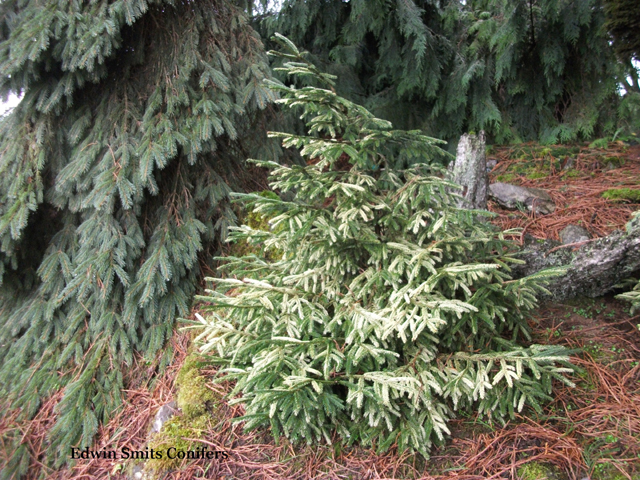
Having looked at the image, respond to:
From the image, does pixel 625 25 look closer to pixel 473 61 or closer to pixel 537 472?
pixel 473 61

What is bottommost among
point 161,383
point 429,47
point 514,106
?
point 161,383

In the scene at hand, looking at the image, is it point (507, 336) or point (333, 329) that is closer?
point (333, 329)

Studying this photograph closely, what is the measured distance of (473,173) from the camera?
10.3ft

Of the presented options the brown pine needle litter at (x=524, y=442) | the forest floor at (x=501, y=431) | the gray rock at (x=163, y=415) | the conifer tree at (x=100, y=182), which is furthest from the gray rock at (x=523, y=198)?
the gray rock at (x=163, y=415)

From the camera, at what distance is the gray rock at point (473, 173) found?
315cm

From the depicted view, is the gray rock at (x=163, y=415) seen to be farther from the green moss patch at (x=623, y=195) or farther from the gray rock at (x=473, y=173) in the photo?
the green moss patch at (x=623, y=195)

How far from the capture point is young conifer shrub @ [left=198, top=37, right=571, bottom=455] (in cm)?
182

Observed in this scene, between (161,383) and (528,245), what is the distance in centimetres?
278

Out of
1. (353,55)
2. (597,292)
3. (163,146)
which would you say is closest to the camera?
(597,292)

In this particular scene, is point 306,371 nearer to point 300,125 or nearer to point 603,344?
point 603,344

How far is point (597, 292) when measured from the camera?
8.17ft

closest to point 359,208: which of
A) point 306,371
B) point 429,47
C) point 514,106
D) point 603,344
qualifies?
point 306,371

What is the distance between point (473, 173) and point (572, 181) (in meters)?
1.31

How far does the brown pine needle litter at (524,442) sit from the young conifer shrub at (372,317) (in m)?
0.11
